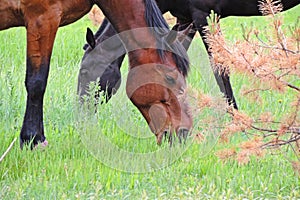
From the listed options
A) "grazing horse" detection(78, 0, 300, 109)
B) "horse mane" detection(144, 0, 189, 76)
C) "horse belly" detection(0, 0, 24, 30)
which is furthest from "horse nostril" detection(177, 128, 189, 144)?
"horse belly" detection(0, 0, 24, 30)

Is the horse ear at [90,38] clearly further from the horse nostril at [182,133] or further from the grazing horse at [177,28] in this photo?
the horse nostril at [182,133]

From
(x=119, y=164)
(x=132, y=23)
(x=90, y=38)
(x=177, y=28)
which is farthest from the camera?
(x=177, y=28)

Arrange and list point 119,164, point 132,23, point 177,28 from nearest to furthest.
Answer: point 119,164
point 132,23
point 177,28

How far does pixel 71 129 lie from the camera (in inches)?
226

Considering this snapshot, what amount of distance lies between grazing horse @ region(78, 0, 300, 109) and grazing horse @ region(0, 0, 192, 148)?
21.1 inches

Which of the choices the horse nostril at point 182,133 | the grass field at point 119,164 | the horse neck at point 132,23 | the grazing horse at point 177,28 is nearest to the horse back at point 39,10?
the horse neck at point 132,23

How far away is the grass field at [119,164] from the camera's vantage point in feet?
14.1

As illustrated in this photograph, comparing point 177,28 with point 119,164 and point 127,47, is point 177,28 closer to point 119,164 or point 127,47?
point 127,47

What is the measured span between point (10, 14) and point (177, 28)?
7.49 feet

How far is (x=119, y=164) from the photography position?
4.87 m

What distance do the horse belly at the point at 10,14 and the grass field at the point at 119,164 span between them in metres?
0.76

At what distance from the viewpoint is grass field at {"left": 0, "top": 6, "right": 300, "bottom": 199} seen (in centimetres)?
431

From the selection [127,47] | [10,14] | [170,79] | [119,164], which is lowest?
[119,164]

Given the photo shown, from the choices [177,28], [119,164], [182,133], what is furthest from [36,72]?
[177,28]
